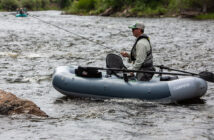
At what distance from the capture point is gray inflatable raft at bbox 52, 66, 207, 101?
7.26 metres

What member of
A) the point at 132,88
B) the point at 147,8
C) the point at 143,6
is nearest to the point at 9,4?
the point at 143,6

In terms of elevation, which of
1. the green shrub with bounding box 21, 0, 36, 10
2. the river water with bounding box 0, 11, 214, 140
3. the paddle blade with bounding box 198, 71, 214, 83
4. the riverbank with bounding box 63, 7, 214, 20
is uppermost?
the green shrub with bounding box 21, 0, 36, 10

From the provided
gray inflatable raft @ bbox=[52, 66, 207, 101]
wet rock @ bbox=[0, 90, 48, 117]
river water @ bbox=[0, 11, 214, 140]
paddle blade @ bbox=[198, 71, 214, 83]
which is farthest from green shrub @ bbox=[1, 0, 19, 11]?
wet rock @ bbox=[0, 90, 48, 117]

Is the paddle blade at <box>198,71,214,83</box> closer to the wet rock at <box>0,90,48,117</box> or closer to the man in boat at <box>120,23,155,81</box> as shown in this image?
the man in boat at <box>120,23,155,81</box>

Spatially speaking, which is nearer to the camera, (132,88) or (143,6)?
(132,88)

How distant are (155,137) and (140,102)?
6.56ft

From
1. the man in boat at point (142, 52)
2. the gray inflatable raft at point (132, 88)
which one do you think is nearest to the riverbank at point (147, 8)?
the man in boat at point (142, 52)

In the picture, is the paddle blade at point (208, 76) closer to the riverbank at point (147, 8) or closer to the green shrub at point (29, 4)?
the riverbank at point (147, 8)

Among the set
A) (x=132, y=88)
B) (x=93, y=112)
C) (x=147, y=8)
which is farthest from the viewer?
(x=147, y=8)

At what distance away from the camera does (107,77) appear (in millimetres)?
7820

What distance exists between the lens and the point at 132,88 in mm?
7387

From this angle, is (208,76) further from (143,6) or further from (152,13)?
(143,6)

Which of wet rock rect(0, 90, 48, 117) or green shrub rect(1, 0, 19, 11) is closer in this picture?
wet rock rect(0, 90, 48, 117)

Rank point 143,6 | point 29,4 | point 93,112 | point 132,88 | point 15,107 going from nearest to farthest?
point 15,107, point 93,112, point 132,88, point 143,6, point 29,4
